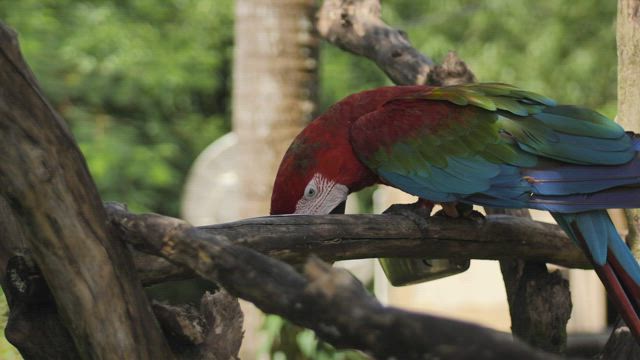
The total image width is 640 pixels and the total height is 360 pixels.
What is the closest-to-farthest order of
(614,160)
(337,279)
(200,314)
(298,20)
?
(337,279) → (200,314) → (614,160) → (298,20)

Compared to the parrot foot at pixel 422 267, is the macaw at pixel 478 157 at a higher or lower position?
higher

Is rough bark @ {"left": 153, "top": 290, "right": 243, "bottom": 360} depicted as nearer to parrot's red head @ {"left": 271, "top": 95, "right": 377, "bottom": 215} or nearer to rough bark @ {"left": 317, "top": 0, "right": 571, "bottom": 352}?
parrot's red head @ {"left": 271, "top": 95, "right": 377, "bottom": 215}

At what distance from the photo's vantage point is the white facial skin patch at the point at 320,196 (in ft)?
7.58

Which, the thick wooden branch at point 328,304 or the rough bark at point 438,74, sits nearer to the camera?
the thick wooden branch at point 328,304

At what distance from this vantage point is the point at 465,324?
49.6 inches

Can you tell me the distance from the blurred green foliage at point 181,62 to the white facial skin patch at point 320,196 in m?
3.92

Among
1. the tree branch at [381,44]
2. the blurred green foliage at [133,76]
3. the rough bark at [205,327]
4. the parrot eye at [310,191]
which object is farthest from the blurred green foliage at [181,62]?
the rough bark at [205,327]

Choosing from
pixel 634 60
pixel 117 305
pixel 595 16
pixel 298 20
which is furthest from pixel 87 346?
pixel 595 16

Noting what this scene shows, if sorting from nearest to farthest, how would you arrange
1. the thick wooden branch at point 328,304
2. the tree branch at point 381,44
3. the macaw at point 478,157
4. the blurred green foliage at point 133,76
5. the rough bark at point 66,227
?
the thick wooden branch at point 328,304
the rough bark at point 66,227
the macaw at point 478,157
the tree branch at point 381,44
the blurred green foliage at point 133,76

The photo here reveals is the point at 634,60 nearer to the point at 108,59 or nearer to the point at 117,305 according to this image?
the point at 117,305

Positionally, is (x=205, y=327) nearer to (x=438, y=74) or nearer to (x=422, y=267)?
(x=422, y=267)

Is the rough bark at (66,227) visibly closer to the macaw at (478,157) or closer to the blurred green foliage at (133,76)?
the macaw at (478,157)

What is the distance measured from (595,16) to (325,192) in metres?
5.98

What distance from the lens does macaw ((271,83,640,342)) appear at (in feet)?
7.34
